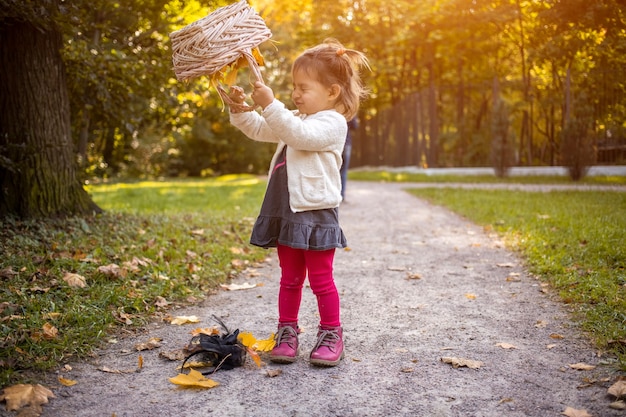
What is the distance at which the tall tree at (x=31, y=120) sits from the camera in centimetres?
564

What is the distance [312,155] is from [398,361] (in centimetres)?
116

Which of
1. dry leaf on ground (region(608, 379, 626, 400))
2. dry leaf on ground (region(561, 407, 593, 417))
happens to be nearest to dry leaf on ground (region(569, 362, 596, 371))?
dry leaf on ground (region(608, 379, 626, 400))

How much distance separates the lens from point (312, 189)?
10.1 feet

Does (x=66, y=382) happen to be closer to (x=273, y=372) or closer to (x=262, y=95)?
(x=273, y=372)

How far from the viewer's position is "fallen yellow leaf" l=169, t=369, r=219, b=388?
108 inches

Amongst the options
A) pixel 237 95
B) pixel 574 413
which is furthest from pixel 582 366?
pixel 237 95

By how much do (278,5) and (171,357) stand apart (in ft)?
70.0

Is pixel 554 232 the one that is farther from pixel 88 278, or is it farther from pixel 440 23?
pixel 440 23

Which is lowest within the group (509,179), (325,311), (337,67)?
(325,311)

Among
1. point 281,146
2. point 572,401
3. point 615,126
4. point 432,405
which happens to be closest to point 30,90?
point 281,146

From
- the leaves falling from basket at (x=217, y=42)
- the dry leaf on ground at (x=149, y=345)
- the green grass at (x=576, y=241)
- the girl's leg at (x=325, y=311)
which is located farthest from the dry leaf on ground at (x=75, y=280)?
the green grass at (x=576, y=241)

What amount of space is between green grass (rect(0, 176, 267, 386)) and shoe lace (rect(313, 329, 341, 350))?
1.26m

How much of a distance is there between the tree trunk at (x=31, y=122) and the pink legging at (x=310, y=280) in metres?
3.43

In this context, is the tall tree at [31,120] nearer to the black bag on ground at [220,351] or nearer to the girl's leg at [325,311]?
the black bag on ground at [220,351]
